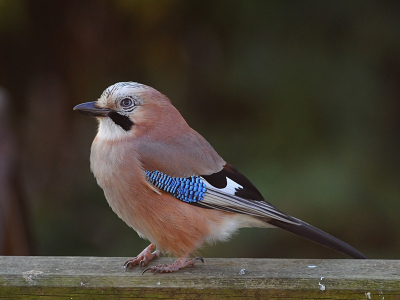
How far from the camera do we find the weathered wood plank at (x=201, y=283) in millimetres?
2104

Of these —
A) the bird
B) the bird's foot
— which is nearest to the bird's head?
the bird

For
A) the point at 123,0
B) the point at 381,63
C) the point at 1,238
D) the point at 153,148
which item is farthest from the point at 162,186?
the point at 381,63

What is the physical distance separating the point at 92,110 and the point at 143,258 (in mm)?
704

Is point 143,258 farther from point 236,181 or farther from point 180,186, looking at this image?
point 236,181

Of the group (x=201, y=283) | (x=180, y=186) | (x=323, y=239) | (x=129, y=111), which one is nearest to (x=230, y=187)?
(x=180, y=186)

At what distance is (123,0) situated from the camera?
4.03m

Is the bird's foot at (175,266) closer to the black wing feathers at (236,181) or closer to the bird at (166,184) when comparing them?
the bird at (166,184)

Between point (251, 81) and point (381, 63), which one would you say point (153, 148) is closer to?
point (251, 81)

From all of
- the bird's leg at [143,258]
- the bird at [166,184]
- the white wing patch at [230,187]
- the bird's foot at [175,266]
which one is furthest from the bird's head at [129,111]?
the bird's foot at [175,266]

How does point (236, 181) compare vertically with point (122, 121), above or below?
below

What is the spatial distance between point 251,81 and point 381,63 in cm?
94

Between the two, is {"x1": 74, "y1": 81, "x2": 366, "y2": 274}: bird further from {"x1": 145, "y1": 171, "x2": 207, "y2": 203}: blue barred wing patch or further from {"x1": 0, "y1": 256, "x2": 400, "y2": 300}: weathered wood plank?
{"x1": 0, "y1": 256, "x2": 400, "y2": 300}: weathered wood plank

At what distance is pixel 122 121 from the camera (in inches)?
113

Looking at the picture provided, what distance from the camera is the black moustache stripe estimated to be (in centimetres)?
282
